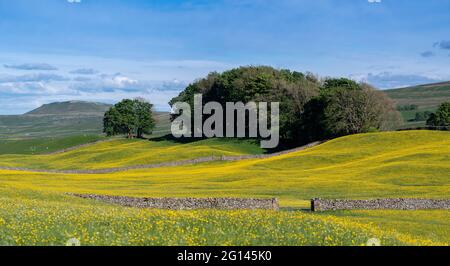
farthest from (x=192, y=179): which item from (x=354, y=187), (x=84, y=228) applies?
(x=84, y=228)

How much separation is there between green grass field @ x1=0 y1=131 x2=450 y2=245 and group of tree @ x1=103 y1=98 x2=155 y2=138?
3646cm

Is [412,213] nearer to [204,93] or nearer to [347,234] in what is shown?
[347,234]

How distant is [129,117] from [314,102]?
65.1 meters

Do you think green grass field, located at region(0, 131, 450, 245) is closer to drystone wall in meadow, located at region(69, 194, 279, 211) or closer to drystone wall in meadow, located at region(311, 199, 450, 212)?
drystone wall in meadow, located at region(311, 199, 450, 212)

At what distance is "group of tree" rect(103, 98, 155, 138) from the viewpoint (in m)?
174

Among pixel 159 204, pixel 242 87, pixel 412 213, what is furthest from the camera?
pixel 242 87

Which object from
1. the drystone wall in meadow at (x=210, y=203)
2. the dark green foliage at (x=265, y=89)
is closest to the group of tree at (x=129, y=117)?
the dark green foliage at (x=265, y=89)

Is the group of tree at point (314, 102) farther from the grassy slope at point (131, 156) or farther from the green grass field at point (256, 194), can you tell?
the green grass field at point (256, 194)

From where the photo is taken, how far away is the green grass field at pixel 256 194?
22344mm

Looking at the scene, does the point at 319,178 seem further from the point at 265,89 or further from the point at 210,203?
the point at 265,89

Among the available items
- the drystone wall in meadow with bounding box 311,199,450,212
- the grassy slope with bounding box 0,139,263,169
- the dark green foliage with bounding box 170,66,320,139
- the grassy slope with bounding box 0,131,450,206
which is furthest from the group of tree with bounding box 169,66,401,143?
the drystone wall in meadow with bounding box 311,199,450,212

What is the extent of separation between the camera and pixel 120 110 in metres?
175
